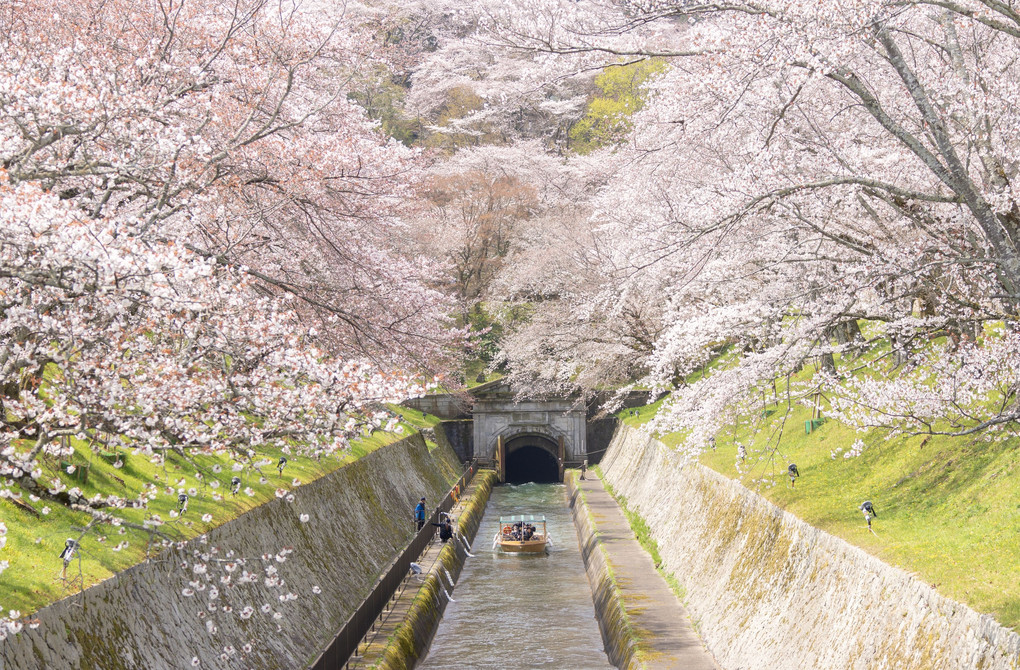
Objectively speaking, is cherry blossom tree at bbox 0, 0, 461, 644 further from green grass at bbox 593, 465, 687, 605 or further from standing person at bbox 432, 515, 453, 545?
standing person at bbox 432, 515, 453, 545

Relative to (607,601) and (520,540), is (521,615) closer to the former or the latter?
(607,601)

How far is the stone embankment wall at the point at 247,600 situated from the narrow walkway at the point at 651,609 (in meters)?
6.21

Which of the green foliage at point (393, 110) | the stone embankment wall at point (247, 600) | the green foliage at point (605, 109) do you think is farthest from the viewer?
the green foliage at point (393, 110)

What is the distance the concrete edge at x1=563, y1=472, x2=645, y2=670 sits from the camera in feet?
57.9

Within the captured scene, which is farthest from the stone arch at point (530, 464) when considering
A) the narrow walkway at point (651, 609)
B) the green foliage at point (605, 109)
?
the green foliage at point (605, 109)

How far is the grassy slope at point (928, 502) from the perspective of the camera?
10250mm

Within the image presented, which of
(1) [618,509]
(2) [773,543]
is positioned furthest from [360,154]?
(1) [618,509]

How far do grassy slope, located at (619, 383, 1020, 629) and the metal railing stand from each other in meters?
7.81

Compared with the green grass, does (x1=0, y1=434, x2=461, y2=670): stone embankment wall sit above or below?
above

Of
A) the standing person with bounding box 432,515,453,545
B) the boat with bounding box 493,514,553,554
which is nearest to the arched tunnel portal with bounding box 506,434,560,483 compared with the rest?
the boat with bounding box 493,514,553,554

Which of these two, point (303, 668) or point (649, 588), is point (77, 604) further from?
point (649, 588)

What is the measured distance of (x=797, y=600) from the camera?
45.6 feet

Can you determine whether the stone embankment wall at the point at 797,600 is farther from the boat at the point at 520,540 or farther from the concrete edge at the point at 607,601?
the boat at the point at 520,540

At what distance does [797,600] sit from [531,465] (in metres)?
48.7
